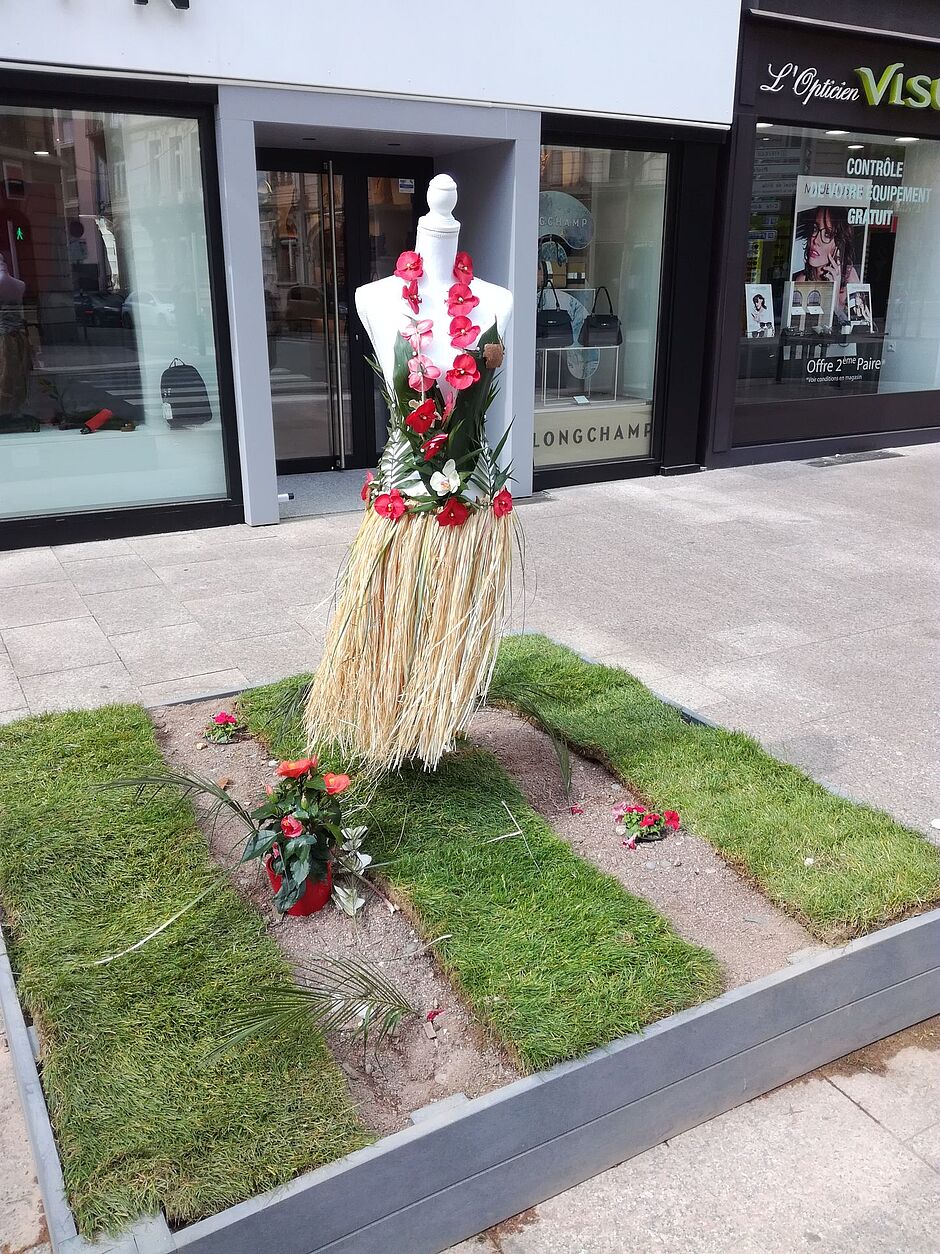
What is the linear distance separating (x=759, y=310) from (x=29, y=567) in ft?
22.2

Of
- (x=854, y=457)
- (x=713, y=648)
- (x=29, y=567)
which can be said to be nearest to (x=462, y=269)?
(x=713, y=648)

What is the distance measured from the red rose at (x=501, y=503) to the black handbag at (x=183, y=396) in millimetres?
4582

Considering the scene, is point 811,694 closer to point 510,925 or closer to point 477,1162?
point 510,925

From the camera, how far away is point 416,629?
327 cm

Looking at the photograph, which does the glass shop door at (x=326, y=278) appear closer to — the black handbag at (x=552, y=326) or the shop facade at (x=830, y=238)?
the black handbag at (x=552, y=326)

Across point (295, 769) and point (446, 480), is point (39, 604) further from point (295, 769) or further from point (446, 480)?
point (446, 480)

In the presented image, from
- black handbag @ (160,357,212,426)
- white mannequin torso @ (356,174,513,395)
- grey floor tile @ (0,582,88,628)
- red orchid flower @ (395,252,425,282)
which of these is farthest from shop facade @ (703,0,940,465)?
red orchid flower @ (395,252,425,282)

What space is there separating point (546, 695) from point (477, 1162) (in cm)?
201

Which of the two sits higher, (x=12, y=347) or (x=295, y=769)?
(x=12, y=347)

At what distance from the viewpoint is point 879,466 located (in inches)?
394

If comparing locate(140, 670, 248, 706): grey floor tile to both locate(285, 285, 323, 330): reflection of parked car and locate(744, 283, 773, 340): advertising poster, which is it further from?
locate(744, 283, 773, 340): advertising poster

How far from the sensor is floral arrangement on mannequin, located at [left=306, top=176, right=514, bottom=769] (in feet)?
10.3

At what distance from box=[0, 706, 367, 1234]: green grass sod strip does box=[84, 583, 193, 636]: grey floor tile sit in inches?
73.1

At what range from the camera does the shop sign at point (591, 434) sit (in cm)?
879
